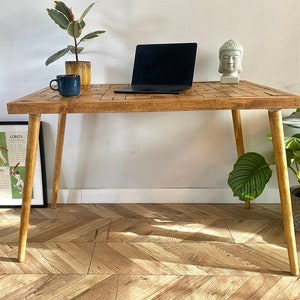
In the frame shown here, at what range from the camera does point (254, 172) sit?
1.17 meters

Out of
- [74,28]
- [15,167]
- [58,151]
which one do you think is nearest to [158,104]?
[74,28]

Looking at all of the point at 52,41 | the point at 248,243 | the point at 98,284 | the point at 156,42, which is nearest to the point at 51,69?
the point at 52,41

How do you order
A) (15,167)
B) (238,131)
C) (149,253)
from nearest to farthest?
(149,253), (238,131), (15,167)

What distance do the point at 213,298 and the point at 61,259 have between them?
50 centimetres

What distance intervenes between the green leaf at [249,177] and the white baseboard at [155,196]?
333mm

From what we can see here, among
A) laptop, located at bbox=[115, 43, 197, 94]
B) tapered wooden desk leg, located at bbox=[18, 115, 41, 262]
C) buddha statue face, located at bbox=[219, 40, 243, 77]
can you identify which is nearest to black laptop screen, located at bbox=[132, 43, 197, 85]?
laptop, located at bbox=[115, 43, 197, 94]

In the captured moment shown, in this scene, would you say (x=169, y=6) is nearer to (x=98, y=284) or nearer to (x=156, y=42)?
(x=156, y=42)

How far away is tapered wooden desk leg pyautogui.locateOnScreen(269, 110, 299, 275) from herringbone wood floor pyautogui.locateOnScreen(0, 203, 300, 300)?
7cm

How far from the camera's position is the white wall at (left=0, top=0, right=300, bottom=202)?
1347 millimetres

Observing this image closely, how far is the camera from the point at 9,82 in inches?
56.5

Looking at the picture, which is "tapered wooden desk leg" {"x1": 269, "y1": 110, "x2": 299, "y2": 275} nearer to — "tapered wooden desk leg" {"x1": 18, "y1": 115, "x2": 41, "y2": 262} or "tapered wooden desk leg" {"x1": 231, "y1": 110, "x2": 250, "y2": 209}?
"tapered wooden desk leg" {"x1": 231, "y1": 110, "x2": 250, "y2": 209}

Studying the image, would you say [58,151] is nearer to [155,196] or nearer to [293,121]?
[155,196]

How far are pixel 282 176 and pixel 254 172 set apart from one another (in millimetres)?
214

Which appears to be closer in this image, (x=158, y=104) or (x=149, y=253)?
(x=158, y=104)
